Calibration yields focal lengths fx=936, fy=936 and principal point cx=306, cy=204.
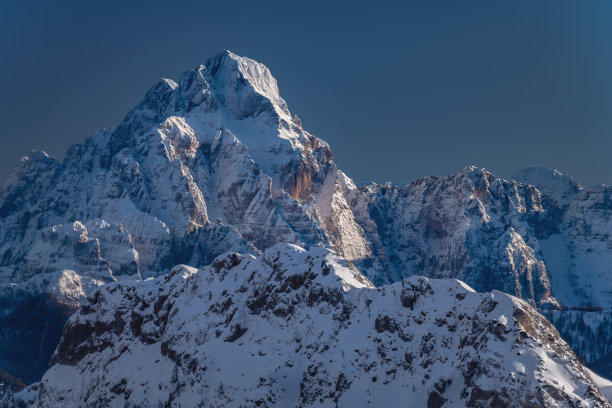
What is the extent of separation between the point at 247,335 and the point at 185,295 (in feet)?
80.5

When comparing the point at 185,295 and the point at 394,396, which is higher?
the point at 185,295

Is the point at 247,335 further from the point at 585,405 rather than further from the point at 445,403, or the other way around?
the point at 585,405

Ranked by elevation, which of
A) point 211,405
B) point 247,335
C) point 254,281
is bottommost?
point 211,405

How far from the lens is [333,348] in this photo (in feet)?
541

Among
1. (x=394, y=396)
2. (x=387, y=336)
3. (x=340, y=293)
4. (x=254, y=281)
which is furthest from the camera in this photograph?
(x=254, y=281)

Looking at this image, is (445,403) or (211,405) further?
(211,405)

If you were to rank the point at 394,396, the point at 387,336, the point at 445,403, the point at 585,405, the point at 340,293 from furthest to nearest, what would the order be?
the point at 340,293 → the point at 387,336 → the point at 394,396 → the point at 445,403 → the point at 585,405

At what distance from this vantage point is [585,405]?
126375mm

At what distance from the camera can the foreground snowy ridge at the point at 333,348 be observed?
13438 centimetres

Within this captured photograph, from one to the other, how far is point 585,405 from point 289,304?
223 ft

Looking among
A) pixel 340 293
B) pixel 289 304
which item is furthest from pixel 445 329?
pixel 289 304

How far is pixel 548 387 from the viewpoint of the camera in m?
127

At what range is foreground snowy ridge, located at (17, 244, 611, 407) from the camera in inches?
5290

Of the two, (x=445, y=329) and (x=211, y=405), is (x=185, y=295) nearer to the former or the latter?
(x=211, y=405)
